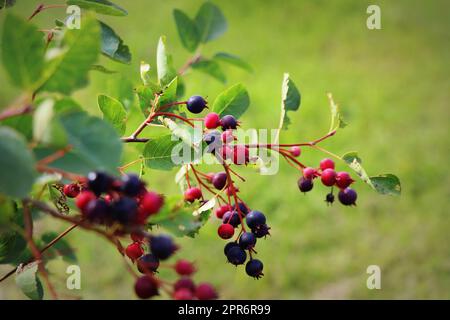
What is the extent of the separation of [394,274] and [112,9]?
82.3 inches

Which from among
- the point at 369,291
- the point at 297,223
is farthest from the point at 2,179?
the point at 297,223

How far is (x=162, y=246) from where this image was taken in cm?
49

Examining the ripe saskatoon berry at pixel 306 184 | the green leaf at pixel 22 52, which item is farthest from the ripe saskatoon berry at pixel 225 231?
the green leaf at pixel 22 52

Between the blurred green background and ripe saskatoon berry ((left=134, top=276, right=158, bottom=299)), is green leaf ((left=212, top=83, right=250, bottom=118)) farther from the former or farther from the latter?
ripe saskatoon berry ((left=134, top=276, right=158, bottom=299))

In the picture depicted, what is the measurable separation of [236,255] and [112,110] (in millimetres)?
286

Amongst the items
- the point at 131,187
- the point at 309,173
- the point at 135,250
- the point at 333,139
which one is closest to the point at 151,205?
the point at 131,187

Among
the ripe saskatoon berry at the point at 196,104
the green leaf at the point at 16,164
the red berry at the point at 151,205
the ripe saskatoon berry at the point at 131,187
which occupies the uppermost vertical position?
the green leaf at the point at 16,164

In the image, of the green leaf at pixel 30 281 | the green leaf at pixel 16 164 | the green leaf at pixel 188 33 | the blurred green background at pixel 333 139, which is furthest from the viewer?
the blurred green background at pixel 333 139

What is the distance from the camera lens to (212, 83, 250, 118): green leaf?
2.79 feet

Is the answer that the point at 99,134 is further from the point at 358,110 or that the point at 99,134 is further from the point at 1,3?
the point at 358,110

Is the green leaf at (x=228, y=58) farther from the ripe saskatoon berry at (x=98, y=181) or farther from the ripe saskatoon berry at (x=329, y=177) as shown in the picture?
the ripe saskatoon berry at (x=98, y=181)

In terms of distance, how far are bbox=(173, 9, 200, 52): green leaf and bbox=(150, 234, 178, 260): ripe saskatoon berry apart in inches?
31.4

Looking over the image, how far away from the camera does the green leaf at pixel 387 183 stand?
2.58 ft

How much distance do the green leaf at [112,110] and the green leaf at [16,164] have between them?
355mm
